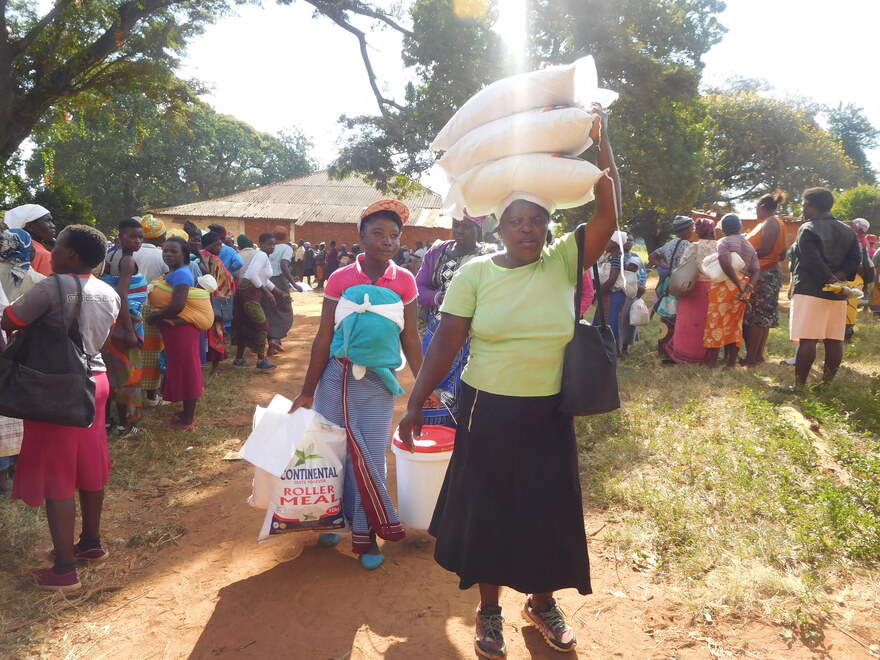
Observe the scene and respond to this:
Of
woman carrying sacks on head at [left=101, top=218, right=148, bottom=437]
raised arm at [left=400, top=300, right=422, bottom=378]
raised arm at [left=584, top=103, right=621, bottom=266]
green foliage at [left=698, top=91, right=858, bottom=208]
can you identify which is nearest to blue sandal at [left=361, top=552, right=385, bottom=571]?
raised arm at [left=400, top=300, right=422, bottom=378]

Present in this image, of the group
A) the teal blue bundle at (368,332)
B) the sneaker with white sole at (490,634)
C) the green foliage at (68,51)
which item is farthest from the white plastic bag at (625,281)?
the green foliage at (68,51)

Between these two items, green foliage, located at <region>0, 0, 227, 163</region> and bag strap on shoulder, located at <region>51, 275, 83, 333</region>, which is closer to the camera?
bag strap on shoulder, located at <region>51, 275, 83, 333</region>

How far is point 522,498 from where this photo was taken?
7.80 feet

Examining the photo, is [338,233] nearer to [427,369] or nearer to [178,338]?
[178,338]

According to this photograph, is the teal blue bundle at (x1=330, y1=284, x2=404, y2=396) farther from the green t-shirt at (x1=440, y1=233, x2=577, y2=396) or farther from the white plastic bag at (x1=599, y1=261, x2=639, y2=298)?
the white plastic bag at (x1=599, y1=261, x2=639, y2=298)

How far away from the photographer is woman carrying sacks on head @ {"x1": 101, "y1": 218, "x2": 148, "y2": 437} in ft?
16.0

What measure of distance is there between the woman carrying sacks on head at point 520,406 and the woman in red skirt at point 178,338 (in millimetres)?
3626

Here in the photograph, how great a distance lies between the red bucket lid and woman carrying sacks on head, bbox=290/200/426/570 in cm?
16

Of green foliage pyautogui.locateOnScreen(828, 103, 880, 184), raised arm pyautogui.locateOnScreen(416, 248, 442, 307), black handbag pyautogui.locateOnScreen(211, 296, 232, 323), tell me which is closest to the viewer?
raised arm pyautogui.locateOnScreen(416, 248, 442, 307)

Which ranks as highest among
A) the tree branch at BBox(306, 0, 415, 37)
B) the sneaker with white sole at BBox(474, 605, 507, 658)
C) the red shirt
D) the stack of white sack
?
the tree branch at BBox(306, 0, 415, 37)

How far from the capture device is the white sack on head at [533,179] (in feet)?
7.29

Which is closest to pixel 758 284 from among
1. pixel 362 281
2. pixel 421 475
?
pixel 421 475

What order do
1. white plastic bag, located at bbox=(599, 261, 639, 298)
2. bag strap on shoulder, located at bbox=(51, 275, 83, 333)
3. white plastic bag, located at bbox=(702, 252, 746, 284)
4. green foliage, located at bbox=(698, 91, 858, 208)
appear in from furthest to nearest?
green foliage, located at bbox=(698, 91, 858, 208) → white plastic bag, located at bbox=(599, 261, 639, 298) → white plastic bag, located at bbox=(702, 252, 746, 284) → bag strap on shoulder, located at bbox=(51, 275, 83, 333)

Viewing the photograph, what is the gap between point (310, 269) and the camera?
21.6m
